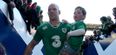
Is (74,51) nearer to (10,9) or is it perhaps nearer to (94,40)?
(10,9)

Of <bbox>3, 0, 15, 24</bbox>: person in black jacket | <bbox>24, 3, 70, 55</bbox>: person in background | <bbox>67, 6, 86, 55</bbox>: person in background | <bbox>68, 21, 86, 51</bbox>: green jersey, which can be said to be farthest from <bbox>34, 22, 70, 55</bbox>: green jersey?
<bbox>3, 0, 15, 24</bbox>: person in black jacket

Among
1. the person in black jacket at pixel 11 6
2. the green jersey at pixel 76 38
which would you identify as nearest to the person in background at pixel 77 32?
the green jersey at pixel 76 38

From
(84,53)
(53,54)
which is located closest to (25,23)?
(84,53)

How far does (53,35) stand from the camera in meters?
5.43

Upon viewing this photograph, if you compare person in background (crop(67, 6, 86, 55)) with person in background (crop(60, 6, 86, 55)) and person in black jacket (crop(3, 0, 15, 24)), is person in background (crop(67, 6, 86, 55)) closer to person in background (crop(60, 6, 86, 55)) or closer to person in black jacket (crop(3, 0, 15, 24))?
person in background (crop(60, 6, 86, 55))

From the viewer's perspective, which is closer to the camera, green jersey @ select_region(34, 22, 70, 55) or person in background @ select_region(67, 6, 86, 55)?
green jersey @ select_region(34, 22, 70, 55)

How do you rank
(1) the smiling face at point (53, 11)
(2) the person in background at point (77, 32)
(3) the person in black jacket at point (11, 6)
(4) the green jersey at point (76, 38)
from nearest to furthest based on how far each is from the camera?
(1) the smiling face at point (53, 11), (2) the person in background at point (77, 32), (4) the green jersey at point (76, 38), (3) the person in black jacket at point (11, 6)

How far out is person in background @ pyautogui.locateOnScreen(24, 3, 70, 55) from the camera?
5367 mm

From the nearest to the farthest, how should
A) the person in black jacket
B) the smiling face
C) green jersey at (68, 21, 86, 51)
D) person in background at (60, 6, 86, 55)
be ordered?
the smiling face, person in background at (60, 6, 86, 55), green jersey at (68, 21, 86, 51), the person in black jacket

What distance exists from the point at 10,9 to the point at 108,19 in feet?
13.3

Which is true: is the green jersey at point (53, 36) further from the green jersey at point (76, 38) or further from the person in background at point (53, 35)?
the green jersey at point (76, 38)

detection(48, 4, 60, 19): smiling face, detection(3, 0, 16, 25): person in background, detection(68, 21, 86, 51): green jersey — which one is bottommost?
detection(68, 21, 86, 51): green jersey

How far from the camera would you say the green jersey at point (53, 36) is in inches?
212

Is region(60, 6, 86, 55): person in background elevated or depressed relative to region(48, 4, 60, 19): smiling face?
depressed
